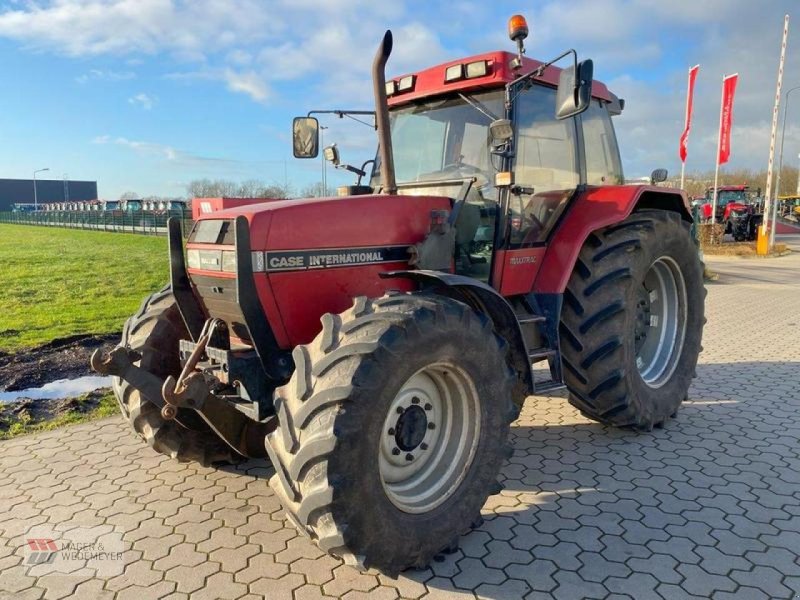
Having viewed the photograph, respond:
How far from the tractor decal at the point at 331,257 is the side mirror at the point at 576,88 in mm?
1190

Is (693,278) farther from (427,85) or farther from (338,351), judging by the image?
(338,351)

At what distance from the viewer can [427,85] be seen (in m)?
4.36

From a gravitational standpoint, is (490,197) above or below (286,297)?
above

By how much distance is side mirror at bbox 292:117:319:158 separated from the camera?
15.4 ft

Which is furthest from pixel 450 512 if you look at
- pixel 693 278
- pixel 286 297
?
pixel 693 278

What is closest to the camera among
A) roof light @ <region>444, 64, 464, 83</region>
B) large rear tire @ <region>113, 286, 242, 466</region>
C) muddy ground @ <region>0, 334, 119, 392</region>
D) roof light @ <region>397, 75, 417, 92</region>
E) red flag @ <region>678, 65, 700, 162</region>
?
large rear tire @ <region>113, 286, 242, 466</region>

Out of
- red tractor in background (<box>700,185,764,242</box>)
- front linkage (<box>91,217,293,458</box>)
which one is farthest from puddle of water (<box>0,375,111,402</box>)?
red tractor in background (<box>700,185,764,242</box>)

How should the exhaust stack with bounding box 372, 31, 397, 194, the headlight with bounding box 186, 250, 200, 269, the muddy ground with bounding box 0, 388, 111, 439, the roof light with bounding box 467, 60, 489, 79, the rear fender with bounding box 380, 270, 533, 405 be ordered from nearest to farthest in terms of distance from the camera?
the rear fender with bounding box 380, 270, 533, 405
the exhaust stack with bounding box 372, 31, 397, 194
the headlight with bounding box 186, 250, 200, 269
the roof light with bounding box 467, 60, 489, 79
the muddy ground with bounding box 0, 388, 111, 439

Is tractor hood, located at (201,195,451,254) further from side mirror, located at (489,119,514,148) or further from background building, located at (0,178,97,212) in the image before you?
background building, located at (0,178,97,212)

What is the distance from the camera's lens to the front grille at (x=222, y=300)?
3350 millimetres

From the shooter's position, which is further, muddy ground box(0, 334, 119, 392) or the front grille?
muddy ground box(0, 334, 119, 392)

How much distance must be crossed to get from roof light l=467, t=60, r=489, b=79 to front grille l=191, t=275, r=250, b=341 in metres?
2.08

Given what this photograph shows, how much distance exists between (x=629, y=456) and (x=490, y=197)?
210 centimetres

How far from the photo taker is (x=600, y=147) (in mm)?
5117
